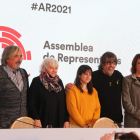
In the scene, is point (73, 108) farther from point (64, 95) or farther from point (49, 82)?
point (49, 82)

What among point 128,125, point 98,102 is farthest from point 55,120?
point 128,125

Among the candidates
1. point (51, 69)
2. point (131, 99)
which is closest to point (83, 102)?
point (51, 69)

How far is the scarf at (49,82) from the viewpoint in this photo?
2.84m

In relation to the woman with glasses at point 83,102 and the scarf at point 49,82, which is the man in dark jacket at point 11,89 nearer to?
the scarf at point 49,82

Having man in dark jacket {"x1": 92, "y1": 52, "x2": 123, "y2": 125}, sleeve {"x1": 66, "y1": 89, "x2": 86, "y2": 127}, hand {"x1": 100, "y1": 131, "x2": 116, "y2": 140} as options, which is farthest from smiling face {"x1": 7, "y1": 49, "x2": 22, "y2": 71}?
hand {"x1": 100, "y1": 131, "x2": 116, "y2": 140}

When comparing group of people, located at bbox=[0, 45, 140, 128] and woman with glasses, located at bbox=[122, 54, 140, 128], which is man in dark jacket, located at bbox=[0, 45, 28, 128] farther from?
woman with glasses, located at bbox=[122, 54, 140, 128]

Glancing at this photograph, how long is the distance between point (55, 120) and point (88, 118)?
0.41 metres

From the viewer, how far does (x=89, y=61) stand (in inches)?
154

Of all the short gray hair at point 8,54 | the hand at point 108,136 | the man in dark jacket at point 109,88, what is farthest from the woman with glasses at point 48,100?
the hand at point 108,136

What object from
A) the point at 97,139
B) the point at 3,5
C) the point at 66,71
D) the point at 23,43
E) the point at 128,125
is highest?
the point at 3,5

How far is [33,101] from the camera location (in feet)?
9.16

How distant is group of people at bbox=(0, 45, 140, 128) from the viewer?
106 inches

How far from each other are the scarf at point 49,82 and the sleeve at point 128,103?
92cm

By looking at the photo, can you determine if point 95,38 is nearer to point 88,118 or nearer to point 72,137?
point 88,118
